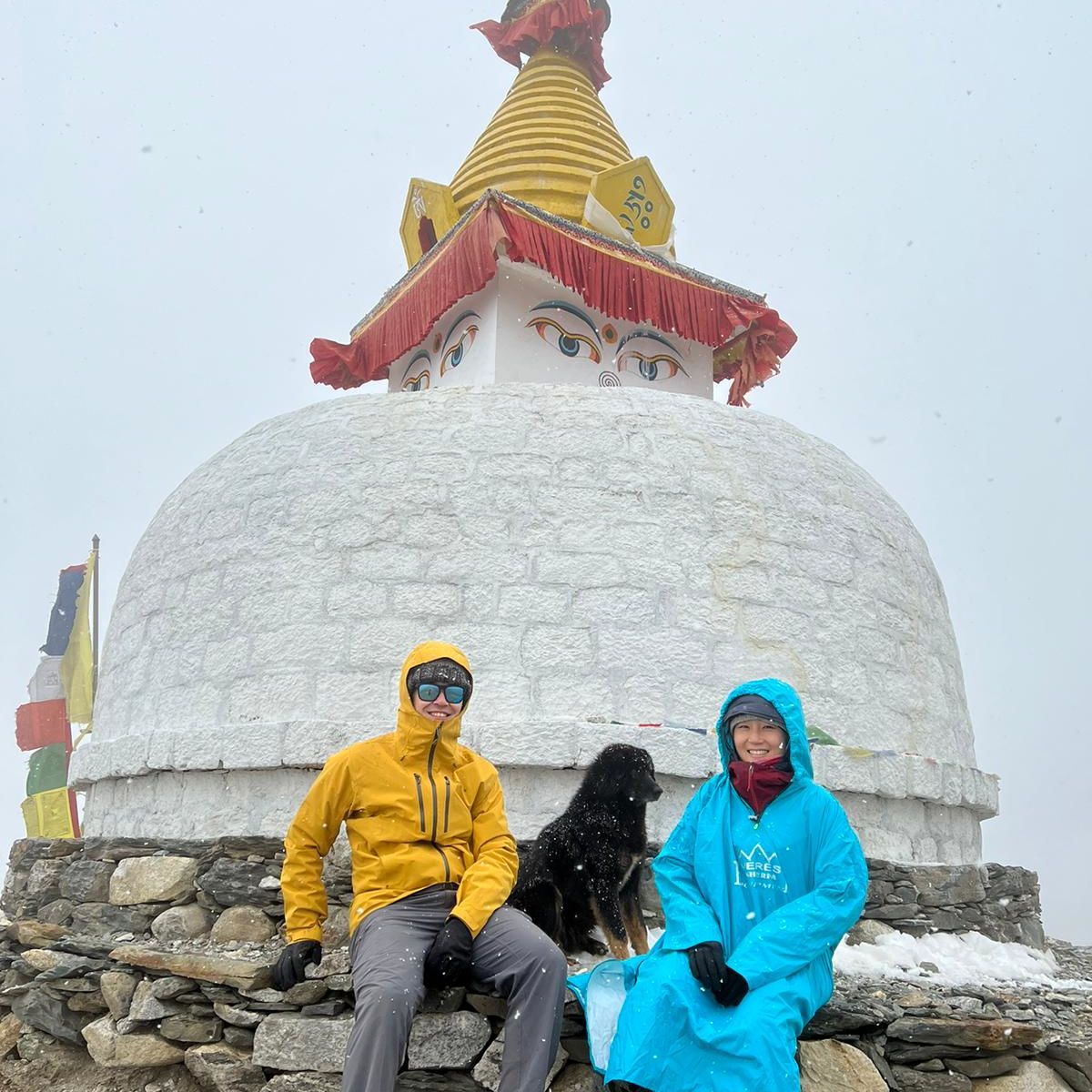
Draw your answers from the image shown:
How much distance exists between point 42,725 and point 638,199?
11696 mm

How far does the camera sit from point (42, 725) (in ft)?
49.2

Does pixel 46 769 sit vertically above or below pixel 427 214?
below

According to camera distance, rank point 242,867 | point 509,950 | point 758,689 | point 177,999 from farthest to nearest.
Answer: point 242,867 → point 177,999 → point 758,689 → point 509,950

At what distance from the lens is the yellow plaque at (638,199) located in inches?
397

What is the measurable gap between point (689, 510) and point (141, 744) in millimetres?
3302

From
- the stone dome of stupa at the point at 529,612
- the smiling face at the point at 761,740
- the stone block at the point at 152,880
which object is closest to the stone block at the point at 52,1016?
the stone block at the point at 152,880

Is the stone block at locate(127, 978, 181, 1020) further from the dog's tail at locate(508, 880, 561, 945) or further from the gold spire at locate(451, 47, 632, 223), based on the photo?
the gold spire at locate(451, 47, 632, 223)

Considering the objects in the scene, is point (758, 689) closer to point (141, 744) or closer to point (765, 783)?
point (765, 783)

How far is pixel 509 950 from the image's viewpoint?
323 centimetres

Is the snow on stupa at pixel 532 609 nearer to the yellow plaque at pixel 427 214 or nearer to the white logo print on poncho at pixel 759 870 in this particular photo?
the white logo print on poncho at pixel 759 870

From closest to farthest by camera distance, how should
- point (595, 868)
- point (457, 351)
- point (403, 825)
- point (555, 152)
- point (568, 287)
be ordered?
1. point (403, 825)
2. point (595, 868)
3. point (568, 287)
4. point (457, 351)
5. point (555, 152)

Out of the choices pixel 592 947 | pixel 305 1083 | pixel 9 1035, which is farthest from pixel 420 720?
pixel 9 1035

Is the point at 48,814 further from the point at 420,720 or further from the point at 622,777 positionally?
the point at 420,720

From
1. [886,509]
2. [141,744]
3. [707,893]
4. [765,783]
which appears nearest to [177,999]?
[141,744]
